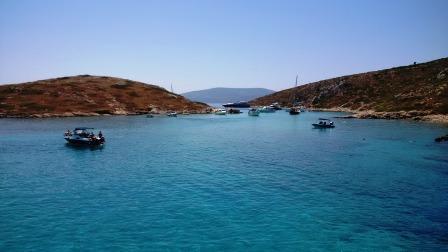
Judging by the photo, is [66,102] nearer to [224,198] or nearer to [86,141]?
[86,141]

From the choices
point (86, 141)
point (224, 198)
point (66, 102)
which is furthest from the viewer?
point (66, 102)

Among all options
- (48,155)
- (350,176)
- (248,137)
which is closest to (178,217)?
(350,176)

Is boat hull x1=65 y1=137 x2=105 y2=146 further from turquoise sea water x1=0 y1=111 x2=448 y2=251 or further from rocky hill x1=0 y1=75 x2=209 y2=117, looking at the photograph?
rocky hill x1=0 y1=75 x2=209 y2=117

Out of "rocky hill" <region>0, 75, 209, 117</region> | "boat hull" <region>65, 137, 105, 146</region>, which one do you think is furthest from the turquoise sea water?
"rocky hill" <region>0, 75, 209, 117</region>

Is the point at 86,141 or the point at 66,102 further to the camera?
the point at 66,102

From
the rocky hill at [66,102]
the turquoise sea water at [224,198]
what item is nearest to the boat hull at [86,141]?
the turquoise sea water at [224,198]

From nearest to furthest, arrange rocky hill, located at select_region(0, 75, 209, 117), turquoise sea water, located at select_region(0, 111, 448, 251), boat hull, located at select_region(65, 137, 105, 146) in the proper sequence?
turquoise sea water, located at select_region(0, 111, 448, 251), boat hull, located at select_region(65, 137, 105, 146), rocky hill, located at select_region(0, 75, 209, 117)

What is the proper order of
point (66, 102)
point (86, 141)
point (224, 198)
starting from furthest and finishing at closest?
point (66, 102) < point (86, 141) < point (224, 198)

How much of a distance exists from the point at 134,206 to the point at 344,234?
65.0ft

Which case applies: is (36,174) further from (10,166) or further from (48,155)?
(48,155)

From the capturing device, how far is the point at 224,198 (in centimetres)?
4128

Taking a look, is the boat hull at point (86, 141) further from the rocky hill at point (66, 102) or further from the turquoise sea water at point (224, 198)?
the rocky hill at point (66, 102)

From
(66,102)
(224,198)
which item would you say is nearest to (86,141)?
(224,198)

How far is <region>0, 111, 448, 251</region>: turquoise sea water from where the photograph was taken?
30172mm
